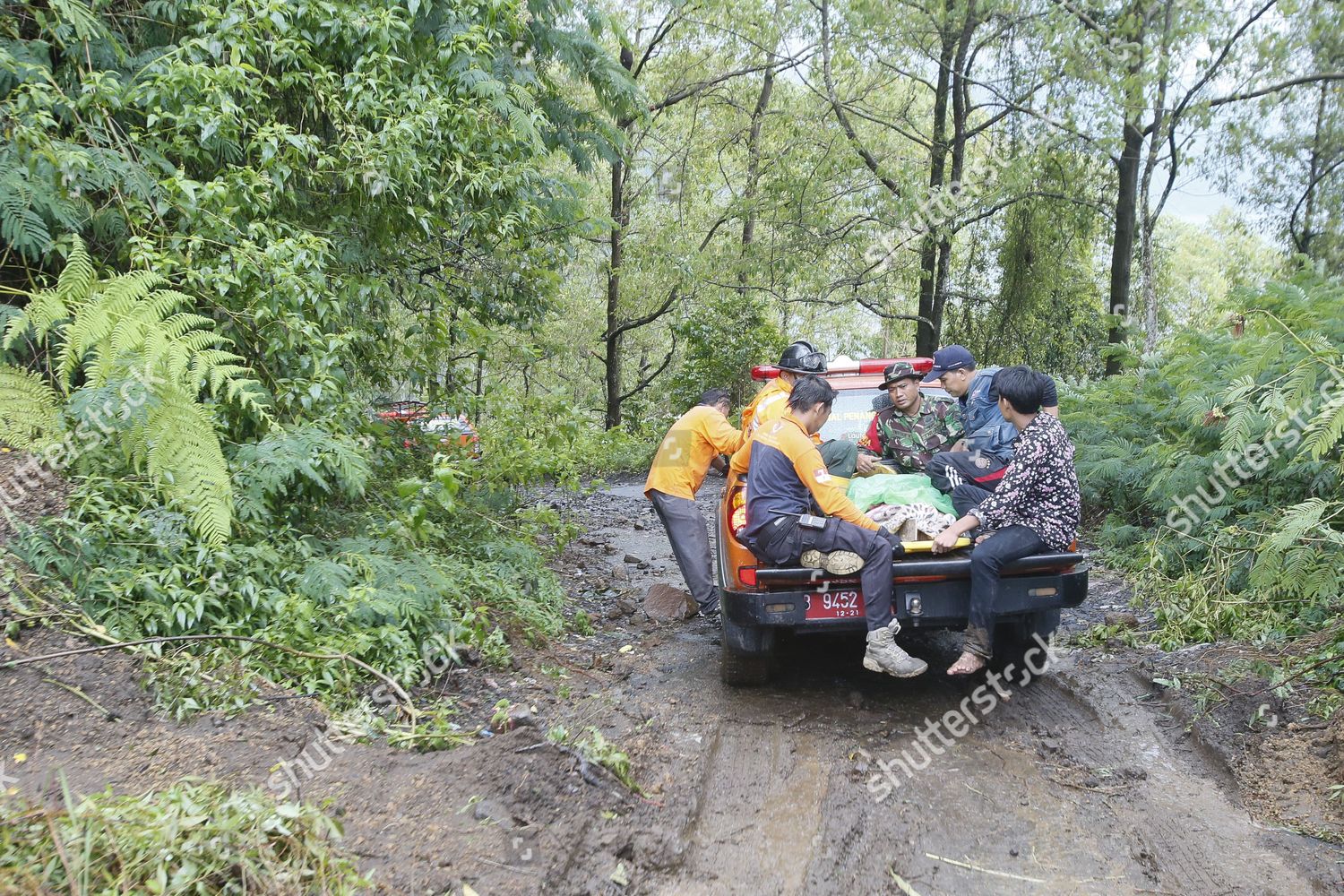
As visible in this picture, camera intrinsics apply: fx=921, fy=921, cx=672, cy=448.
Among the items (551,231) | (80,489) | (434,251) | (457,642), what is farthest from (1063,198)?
(80,489)

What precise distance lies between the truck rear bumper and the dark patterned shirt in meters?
0.27

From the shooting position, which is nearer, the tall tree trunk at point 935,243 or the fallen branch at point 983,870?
the fallen branch at point 983,870

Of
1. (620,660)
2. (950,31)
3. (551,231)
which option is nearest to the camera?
(620,660)

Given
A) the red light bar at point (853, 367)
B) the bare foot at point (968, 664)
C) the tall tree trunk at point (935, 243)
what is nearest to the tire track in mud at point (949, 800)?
the bare foot at point (968, 664)

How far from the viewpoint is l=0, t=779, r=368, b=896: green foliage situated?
2.66m

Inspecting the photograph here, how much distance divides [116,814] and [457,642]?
2787 millimetres

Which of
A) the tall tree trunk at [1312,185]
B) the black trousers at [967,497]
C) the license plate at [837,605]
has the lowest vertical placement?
the license plate at [837,605]

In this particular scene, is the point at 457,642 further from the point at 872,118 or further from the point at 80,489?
the point at 872,118

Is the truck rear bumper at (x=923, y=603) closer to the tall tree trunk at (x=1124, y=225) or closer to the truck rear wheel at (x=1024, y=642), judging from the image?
the truck rear wheel at (x=1024, y=642)

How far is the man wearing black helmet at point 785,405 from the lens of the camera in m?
6.70

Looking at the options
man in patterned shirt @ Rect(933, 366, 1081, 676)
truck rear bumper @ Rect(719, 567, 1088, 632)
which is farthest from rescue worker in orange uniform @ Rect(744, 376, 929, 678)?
man in patterned shirt @ Rect(933, 366, 1081, 676)

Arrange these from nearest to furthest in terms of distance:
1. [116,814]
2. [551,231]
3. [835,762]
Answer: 1. [116,814]
2. [835,762]
3. [551,231]

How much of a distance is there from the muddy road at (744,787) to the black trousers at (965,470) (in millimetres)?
1353

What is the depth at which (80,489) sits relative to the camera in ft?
16.2
